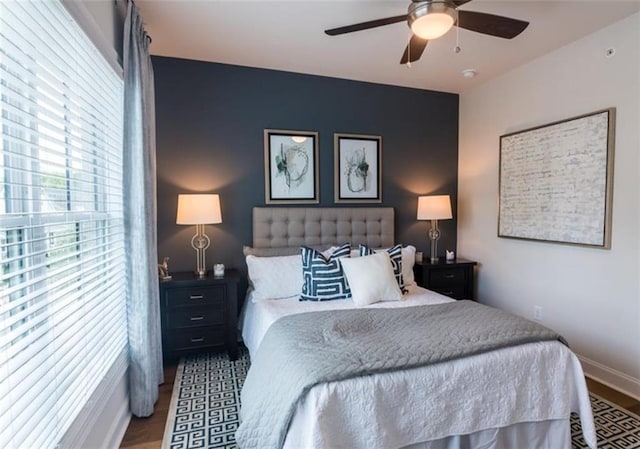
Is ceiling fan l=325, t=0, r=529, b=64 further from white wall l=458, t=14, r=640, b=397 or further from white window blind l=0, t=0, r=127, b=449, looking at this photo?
white window blind l=0, t=0, r=127, b=449

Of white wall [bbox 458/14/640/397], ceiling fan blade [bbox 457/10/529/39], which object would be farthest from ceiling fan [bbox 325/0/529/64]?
white wall [bbox 458/14/640/397]

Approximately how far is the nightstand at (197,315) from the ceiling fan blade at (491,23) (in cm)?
253

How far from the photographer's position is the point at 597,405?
249 centimetres

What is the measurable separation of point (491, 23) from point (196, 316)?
301 centimetres

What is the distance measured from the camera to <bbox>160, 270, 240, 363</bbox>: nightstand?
298 cm

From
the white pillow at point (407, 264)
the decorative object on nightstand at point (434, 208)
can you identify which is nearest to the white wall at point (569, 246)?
the decorative object on nightstand at point (434, 208)

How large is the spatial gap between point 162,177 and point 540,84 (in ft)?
11.9

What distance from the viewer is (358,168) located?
3.91 meters

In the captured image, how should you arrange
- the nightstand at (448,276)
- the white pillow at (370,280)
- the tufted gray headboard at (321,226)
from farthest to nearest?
1. the nightstand at (448,276)
2. the tufted gray headboard at (321,226)
3. the white pillow at (370,280)

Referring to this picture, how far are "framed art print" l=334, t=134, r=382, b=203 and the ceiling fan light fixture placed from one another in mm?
1857

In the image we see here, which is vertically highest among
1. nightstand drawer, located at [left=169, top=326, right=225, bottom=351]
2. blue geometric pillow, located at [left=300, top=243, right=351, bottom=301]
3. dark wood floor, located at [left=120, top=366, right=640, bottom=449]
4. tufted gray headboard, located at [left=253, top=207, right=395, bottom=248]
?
tufted gray headboard, located at [left=253, top=207, right=395, bottom=248]

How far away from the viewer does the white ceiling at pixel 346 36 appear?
7.95 ft

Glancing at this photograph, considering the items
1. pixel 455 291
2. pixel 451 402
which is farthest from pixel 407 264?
pixel 451 402

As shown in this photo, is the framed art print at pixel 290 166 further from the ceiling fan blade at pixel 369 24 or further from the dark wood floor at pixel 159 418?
the dark wood floor at pixel 159 418
